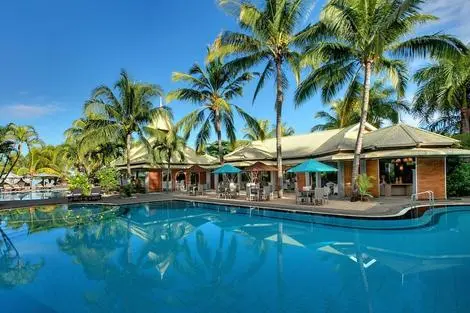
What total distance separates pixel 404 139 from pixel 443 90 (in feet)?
23.3

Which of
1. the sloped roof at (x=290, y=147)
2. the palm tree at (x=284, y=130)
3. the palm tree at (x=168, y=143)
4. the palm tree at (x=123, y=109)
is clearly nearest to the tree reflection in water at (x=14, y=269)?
the palm tree at (x=123, y=109)

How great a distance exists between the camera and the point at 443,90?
20719 millimetres

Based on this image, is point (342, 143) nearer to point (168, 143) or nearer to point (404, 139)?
point (404, 139)

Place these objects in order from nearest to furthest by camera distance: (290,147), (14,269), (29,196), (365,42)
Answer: (14,269) → (365,42) → (290,147) → (29,196)

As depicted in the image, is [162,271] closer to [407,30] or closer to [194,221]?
[194,221]

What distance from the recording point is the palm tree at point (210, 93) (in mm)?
22312

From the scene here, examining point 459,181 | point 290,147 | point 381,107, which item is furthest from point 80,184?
point 381,107

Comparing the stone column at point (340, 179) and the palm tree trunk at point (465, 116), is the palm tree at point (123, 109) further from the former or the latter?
the palm tree trunk at point (465, 116)

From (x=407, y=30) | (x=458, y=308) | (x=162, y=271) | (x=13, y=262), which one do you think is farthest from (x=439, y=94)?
(x=13, y=262)

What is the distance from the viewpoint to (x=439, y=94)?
21047 millimetres

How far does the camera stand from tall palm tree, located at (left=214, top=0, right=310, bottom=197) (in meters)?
16.0

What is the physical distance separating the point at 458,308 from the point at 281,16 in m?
14.6

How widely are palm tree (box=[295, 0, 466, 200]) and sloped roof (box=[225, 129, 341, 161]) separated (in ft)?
21.4

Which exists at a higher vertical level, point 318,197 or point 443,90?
point 443,90
